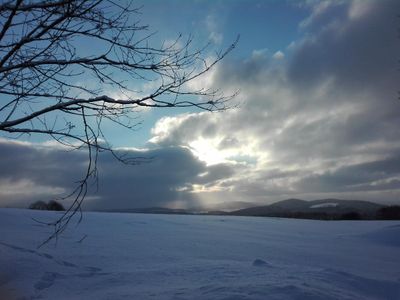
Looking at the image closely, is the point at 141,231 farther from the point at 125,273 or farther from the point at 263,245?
the point at 125,273

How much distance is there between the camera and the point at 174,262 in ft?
16.9

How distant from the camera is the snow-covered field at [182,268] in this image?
3.65 m

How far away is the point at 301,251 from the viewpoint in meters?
6.77

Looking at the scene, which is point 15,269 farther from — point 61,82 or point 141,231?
point 141,231

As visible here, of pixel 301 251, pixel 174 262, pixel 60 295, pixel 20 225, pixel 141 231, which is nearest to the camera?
pixel 60 295

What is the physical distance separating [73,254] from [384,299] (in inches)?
160

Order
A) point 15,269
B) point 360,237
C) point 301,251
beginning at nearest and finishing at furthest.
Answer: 1. point 15,269
2. point 301,251
3. point 360,237

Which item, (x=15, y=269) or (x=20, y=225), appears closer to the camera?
(x=15, y=269)

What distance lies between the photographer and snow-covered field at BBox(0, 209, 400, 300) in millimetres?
3646

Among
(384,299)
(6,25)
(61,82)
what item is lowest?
(384,299)

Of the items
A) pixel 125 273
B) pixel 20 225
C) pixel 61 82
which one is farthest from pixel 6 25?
pixel 20 225

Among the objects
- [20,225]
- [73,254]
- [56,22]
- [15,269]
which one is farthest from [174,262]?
[20,225]

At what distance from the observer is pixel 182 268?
4691 mm

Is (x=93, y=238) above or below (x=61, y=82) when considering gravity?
below
